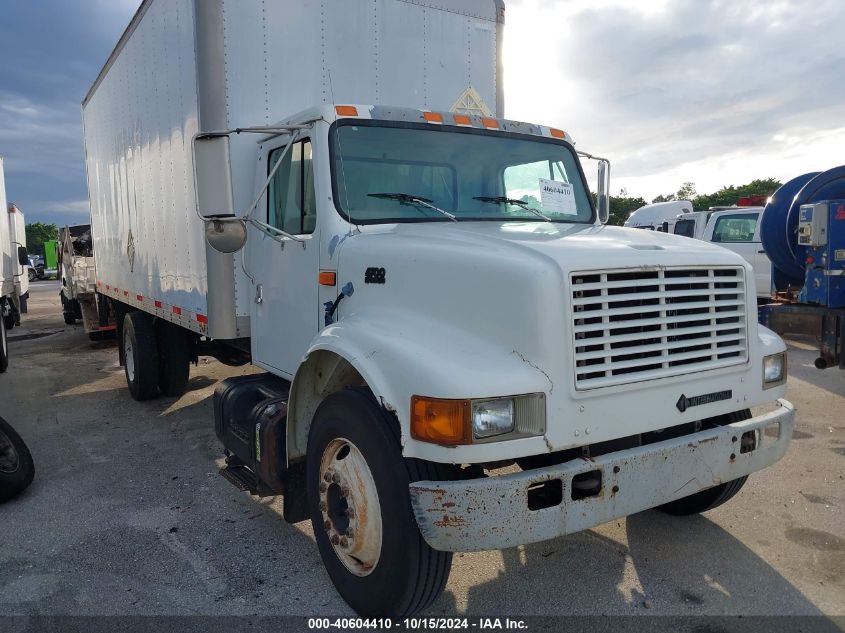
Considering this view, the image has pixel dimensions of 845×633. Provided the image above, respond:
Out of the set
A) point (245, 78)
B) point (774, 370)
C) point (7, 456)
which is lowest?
point (7, 456)

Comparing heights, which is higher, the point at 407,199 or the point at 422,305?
the point at 407,199

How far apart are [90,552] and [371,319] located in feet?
7.35

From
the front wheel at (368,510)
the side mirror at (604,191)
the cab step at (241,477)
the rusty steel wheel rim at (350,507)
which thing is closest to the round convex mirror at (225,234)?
the front wheel at (368,510)

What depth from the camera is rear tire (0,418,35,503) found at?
15.0 ft

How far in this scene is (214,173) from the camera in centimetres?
357

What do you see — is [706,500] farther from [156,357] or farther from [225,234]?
[156,357]

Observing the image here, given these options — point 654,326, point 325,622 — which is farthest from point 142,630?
point 654,326

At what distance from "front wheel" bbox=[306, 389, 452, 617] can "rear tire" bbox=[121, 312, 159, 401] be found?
4597mm

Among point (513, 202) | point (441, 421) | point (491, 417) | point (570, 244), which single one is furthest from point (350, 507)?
point (513, 202)

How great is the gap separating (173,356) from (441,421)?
555 centimetres

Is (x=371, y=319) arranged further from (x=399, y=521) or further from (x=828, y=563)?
(x=828, y=563)

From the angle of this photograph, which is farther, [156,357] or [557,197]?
[156,357]

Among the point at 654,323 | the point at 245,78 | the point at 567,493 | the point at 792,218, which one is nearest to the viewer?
the point at 567,493

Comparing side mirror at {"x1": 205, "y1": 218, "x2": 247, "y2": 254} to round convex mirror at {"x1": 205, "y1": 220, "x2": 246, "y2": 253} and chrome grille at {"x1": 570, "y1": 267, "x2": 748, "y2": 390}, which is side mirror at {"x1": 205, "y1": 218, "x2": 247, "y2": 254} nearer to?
round convex mirror at {"x1": 205, "y1": 220, "x2": 246, "y2": 253}
